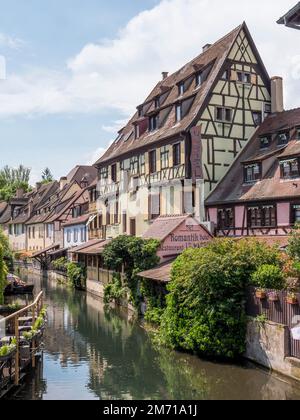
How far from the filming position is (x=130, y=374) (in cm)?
1695

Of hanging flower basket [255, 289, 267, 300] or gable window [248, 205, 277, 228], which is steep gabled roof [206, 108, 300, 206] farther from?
hanging flower basket [255, 289, 267, 300]

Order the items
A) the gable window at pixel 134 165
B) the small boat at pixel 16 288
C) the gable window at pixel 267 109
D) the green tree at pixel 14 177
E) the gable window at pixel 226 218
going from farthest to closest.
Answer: the green tree at pixel 14 177 < the gable window at pixel 134 165 < the small boat at pixel 16 288 < the gable window at pixel 267 109 < the gable window at pixel 226 218

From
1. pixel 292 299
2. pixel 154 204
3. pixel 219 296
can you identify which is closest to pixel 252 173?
pixel 154 204

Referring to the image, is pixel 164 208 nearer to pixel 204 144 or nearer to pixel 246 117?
pixel 204 144

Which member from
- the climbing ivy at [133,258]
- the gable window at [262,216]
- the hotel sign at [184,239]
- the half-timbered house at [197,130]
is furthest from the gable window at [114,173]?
the gable window at [262,216]

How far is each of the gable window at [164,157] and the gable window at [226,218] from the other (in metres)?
5.27

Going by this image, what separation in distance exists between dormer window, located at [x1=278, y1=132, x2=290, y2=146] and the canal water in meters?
13.1

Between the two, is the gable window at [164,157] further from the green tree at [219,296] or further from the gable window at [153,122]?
the green tree at [219,296]

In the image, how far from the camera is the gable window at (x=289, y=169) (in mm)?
26156

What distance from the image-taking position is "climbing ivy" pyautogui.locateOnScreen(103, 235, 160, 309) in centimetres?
2619

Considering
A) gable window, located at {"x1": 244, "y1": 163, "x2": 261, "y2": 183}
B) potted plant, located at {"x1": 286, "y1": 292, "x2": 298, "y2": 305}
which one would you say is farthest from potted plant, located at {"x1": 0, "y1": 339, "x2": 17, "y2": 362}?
gable window, located at {"x1": 244, "y1": 163, "x2": 261, "y2": 183}

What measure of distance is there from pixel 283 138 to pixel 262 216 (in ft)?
16.3
